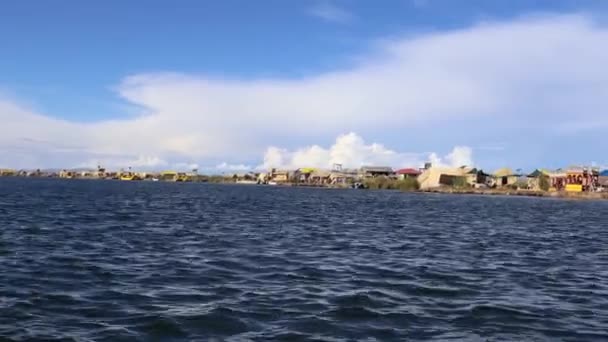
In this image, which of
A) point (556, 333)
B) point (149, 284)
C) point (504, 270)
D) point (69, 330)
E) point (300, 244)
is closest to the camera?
point (69, 330)

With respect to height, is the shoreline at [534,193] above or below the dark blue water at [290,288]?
above

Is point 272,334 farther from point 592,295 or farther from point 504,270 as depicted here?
point 504,270

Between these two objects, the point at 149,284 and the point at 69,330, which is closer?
the point at 69,330

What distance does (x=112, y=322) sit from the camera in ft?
45.1

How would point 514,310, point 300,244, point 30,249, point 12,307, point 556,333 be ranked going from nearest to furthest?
point 556,333
point 12,307
point 514,310
point 30,249
point 300,244

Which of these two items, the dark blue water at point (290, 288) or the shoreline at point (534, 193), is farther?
the shoreline at point (534, 193)

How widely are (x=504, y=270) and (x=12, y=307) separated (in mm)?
16989

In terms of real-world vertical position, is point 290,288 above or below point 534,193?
below

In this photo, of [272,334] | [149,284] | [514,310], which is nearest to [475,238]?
[514,310]

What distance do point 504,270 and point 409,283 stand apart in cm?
556

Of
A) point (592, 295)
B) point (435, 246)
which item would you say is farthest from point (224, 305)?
point (435, 246)

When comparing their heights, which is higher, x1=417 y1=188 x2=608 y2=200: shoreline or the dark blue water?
x1=417 y1=188 x2=608 y2=200: shoreline

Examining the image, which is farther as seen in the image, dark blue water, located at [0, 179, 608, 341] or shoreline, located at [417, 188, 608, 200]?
shoreline, located at [417, 188, 608, 200]

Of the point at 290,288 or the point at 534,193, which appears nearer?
the point at 290,288
